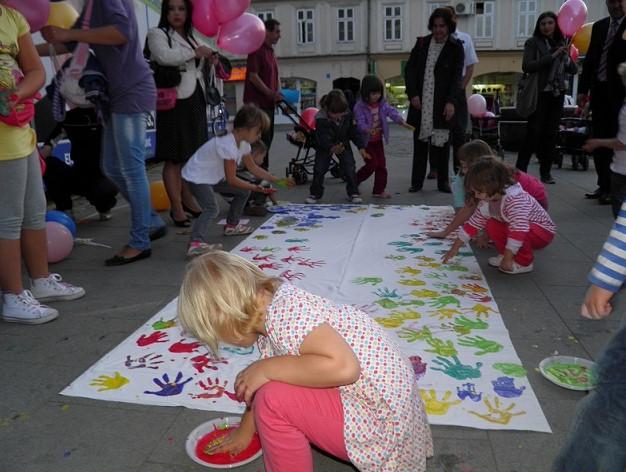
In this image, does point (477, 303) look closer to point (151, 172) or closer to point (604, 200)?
point (604, 200)

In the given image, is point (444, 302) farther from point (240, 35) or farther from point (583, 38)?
point (583, 38)

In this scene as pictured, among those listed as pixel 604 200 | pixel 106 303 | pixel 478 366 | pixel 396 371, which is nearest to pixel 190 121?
pixel 106 303

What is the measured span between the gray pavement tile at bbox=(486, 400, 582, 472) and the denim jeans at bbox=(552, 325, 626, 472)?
0.43 m

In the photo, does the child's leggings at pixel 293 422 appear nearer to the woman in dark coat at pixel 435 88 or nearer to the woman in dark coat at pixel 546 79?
the woman in dark coat at pixel 435 88

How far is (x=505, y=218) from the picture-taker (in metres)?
3.06

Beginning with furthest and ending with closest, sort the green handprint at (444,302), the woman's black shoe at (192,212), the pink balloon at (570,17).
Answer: the pink balloon at (570,17), the woman's black shoe at (192,212), the green handprint at (444,302)

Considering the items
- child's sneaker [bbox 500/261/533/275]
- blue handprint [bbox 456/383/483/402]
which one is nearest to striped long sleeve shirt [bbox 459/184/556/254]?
child's sneaker [bbox 500/261/533/275]

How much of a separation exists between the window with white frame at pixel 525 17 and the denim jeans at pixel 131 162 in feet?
81.5

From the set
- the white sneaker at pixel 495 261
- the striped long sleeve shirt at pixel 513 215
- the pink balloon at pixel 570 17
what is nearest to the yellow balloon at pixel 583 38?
the pink balloon at pixel 570 17

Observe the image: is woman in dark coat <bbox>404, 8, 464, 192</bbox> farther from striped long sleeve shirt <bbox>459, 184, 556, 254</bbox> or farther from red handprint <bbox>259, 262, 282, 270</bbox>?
red handprint <bbox>259, 262, 282, 270</bbox>

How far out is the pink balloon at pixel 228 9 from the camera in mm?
4551

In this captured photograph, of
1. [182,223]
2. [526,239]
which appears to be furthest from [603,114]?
[182,223]

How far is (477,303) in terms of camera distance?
2.63 meters

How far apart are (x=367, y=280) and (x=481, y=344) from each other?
0.92 metres
